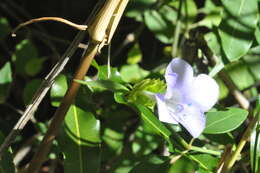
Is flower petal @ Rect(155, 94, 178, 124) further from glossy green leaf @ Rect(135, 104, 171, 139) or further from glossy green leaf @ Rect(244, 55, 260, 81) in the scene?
glossy green leaf @ Rect(244, 55, 260, 81)

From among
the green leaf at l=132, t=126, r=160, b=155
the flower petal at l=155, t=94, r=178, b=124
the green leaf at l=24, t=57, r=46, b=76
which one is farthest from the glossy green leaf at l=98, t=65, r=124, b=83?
the green leaf at l=24, t=57, r=46, b=76

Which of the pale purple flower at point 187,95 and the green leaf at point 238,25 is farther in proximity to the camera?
the green leaf at point 238,25

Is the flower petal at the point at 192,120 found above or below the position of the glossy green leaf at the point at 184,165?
above

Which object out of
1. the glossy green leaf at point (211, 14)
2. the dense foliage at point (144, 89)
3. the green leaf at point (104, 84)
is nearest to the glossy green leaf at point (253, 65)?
the dense foliage at point (144, 89)

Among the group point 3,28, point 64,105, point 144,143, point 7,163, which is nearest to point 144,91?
point 64,105

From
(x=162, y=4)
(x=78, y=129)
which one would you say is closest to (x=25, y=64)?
(x=162, y=4)

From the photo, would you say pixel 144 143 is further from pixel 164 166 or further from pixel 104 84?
pixel 104 84

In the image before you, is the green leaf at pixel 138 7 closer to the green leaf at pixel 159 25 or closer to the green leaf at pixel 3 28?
the green leaf at pixel 159 25
